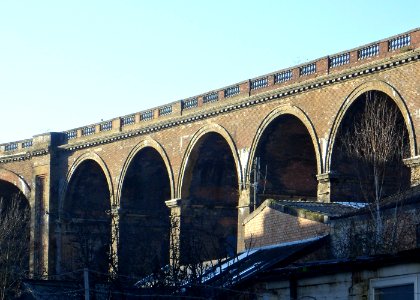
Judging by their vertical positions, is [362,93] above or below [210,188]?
above

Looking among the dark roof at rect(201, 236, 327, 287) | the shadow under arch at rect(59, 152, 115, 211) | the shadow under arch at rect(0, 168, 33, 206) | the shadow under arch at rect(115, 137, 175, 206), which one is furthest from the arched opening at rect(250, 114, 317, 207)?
the shadow under arch at rect(0, 168, 33, 206)

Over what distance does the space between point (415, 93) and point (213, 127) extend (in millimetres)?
11170

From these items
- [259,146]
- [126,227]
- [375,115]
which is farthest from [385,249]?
[126,227]

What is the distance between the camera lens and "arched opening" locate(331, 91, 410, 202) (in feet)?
103

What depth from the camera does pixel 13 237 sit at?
156 ft

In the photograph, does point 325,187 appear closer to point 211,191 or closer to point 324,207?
point 324,207

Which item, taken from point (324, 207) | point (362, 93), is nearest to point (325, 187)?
point (362, 93)

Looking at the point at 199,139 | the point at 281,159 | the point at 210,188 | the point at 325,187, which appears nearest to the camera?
the point at 325,187

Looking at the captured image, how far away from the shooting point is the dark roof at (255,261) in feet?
76.7

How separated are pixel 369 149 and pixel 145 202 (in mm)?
17328

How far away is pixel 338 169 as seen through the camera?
115ft

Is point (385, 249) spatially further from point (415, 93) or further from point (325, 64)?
point (325, 64)

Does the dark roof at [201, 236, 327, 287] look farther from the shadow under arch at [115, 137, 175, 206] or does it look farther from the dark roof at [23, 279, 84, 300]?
the shadow under arch at [115, 137, 175, 206]

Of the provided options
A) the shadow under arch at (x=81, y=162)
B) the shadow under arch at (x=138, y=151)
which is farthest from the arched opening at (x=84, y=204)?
the shadow under arch at (x=138, y=151)
